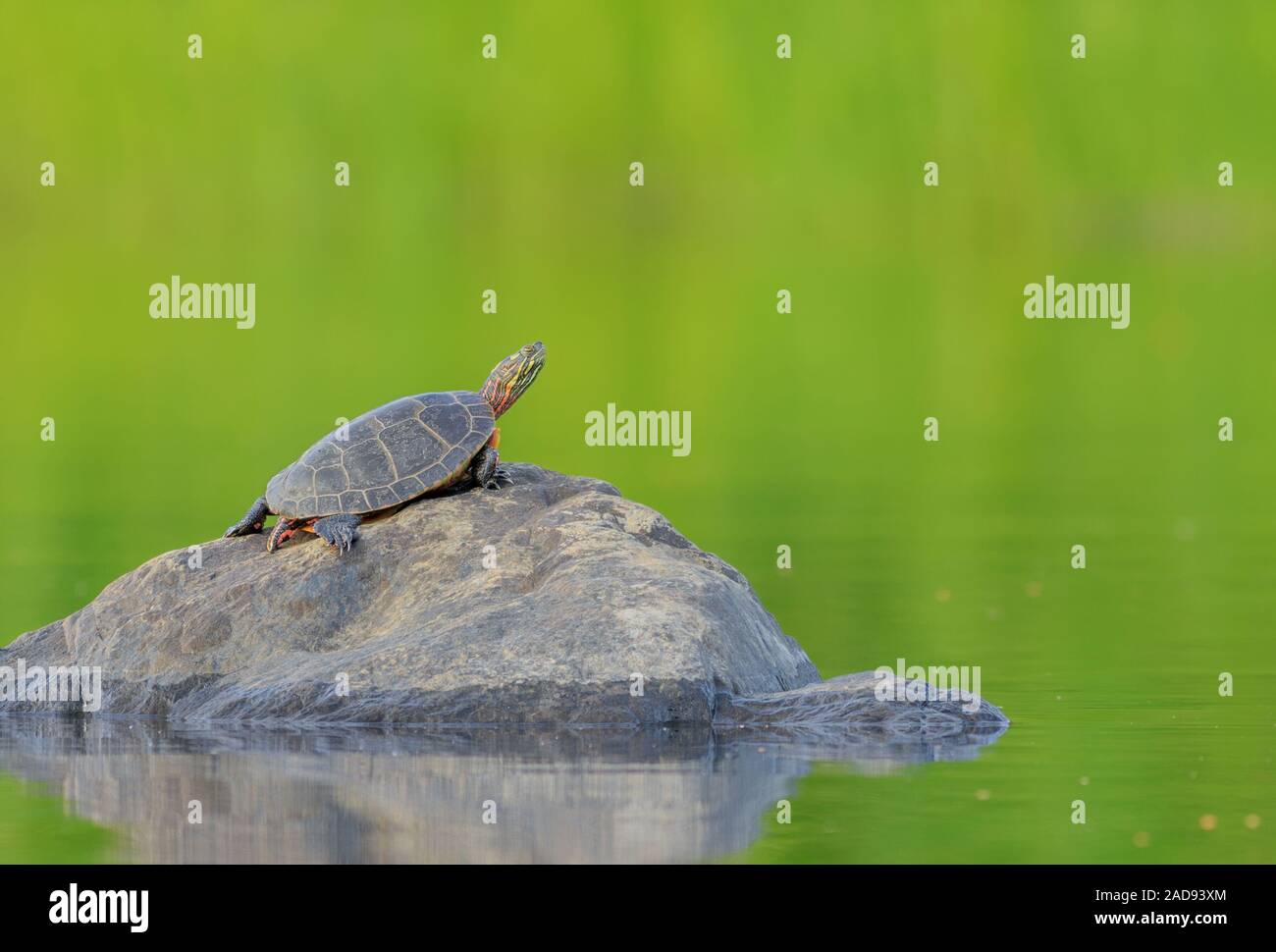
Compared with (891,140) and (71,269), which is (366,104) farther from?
(71,269)

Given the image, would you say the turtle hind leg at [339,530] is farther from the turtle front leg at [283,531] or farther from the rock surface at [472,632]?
the turtle front leg at [283,531]

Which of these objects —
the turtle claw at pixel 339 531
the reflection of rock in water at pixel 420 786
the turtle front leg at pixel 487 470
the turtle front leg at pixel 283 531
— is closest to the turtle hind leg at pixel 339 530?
the turtle claw at pixel 339 531

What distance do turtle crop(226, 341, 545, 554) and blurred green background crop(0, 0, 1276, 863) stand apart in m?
3.08

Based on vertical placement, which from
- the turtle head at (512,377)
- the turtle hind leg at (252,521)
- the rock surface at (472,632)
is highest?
the turtle head at (512,377)

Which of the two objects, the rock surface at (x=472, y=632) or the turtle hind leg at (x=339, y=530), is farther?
the turtle hind leg at (x=339, y=530)

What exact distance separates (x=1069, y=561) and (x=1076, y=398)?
59.4ft

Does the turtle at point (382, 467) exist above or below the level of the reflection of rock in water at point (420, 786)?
above

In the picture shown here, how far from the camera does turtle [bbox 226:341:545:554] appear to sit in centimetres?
1429

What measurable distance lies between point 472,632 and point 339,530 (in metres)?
1.59

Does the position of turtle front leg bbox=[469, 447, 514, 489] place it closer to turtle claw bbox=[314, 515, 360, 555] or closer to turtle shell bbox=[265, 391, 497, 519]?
turtle shell bbox=[265, 391, 497, 519]

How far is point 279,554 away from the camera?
14438 mm

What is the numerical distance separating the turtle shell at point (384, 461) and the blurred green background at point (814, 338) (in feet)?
10.4

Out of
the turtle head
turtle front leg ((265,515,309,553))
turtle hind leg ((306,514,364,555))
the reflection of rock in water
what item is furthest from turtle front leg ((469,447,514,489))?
the reflection of rock in water

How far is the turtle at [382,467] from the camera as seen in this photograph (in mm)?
14289
